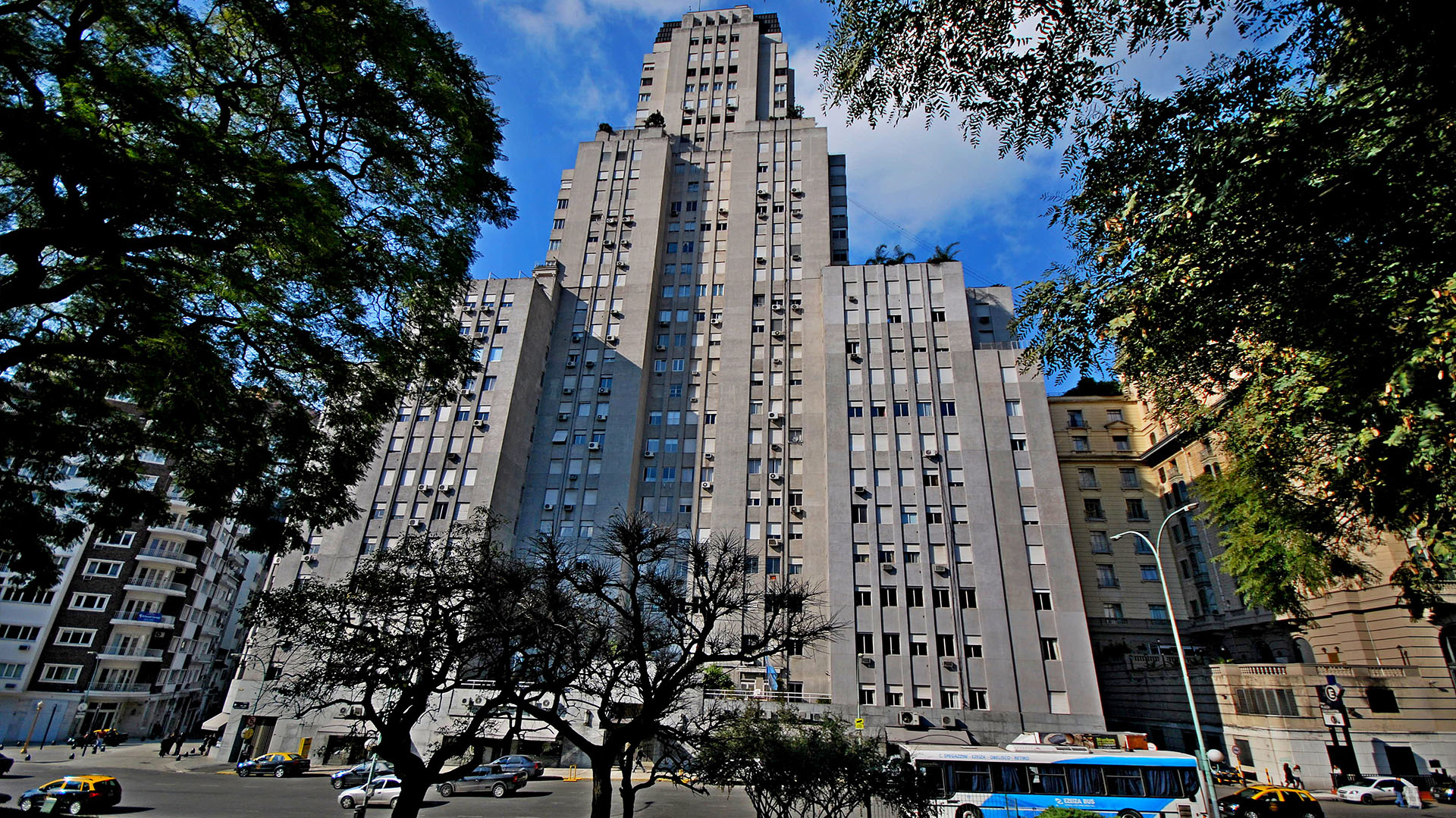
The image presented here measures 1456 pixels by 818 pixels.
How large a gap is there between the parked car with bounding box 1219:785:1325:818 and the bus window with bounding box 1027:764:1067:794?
8.08 metres

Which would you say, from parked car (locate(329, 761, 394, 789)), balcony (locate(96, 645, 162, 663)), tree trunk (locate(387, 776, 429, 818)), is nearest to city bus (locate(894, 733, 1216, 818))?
tree trunk (locate(387, 776, 429, 818))

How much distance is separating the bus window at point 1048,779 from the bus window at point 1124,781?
54.5 inches

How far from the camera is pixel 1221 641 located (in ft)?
141

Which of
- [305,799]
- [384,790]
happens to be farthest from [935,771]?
[305,799]

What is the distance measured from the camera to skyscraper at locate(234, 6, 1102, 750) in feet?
134

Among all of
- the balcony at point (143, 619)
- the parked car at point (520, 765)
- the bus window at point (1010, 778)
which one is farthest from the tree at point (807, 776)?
the balcony at point (143, 619)

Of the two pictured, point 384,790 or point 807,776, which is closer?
point 807,776

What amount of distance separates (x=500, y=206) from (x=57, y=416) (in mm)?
7768

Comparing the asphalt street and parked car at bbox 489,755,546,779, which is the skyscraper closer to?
the asphalt street

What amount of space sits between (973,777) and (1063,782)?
2903 mm

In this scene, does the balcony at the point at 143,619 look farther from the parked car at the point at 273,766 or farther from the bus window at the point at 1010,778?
the bus window at the point at 1010,778

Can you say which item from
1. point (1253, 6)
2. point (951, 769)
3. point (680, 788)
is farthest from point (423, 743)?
point (1253, 6)

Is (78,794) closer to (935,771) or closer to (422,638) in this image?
(422,638)

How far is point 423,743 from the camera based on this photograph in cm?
4109
